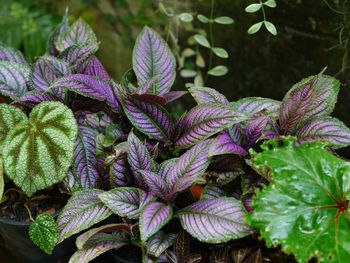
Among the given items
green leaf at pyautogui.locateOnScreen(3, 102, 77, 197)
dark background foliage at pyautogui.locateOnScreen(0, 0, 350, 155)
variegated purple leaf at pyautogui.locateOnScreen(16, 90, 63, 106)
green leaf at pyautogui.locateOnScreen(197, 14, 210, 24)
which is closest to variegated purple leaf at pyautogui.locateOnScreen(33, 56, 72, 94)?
variegated purple leaf at pyautogui.locateOnScreen(16, 90, 63, 106)

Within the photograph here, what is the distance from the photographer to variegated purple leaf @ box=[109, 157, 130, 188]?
0.97m

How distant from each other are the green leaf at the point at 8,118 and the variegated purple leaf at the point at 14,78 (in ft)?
0.23

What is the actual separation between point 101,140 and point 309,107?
1.51 feet

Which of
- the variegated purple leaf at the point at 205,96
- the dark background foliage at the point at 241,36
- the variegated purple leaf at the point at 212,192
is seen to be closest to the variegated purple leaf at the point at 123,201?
the variegated purple leaf at the point at 212,192

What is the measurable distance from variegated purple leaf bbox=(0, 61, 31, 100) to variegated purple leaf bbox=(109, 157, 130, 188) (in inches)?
12.6

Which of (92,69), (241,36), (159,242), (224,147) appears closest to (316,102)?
(224,147)

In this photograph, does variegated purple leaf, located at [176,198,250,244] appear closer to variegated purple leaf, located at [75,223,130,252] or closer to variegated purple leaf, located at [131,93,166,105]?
variegated purple leaf, located at [75,223,130,252]

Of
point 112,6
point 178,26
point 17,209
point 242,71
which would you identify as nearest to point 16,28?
point 112,6

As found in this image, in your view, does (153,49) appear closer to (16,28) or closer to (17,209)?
(17,209)

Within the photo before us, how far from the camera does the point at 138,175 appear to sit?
3.14 feet

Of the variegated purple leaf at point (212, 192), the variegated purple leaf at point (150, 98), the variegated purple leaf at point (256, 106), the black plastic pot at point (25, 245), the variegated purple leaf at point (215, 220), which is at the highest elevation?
the variegated purple leaf at point (150, 98)

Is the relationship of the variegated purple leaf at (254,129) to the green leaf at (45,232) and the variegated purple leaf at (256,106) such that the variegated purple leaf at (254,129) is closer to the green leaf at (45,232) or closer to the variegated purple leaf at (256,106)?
the variegated purple leaf at (256,106)

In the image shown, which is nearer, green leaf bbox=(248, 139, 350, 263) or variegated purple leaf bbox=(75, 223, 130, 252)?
green leaf bbox=(248, 139, 350, 263)

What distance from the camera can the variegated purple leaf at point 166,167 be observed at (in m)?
0.97
